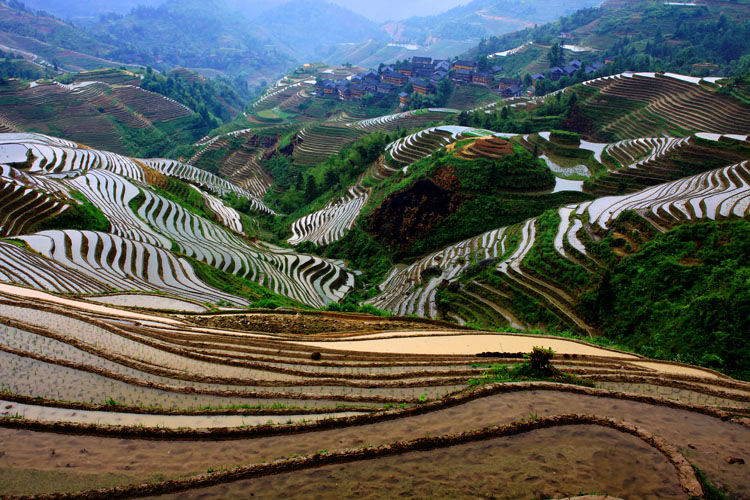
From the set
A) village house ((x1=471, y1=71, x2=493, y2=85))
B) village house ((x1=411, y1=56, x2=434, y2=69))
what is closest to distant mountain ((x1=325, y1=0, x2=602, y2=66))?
village house ((x1=411, y1=56, x2=434, y2=69))

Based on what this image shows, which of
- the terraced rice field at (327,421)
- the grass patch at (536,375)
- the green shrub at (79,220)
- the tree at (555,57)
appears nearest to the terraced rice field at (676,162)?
the terraced rice field at (327,421)

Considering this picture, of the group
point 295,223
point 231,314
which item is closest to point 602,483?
point 231,314

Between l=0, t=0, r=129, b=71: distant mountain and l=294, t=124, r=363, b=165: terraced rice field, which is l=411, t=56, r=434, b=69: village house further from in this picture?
l=0, t=0, r=129, b=71: distant mountain

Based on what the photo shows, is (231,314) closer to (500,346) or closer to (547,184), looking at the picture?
(500,346)

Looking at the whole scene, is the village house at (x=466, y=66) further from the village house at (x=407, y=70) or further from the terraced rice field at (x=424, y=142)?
the terraced rice field at (x=424, y=142)

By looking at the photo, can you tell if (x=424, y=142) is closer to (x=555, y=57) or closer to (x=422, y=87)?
(x=422, y=87)
